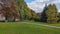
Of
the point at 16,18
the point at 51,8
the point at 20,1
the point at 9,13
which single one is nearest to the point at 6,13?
the point at 9,13

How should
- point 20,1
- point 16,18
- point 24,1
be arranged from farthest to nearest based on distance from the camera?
point 24,1 → point 20,1 → point 16,18

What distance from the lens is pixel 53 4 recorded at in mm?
50875

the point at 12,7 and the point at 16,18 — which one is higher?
the point at 12,7

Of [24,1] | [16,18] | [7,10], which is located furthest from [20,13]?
[24,1]

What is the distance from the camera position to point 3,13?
52156mm

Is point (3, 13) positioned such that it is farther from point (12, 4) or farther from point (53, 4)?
point (53, 4)

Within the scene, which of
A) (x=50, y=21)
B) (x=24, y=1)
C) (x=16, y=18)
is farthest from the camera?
(x=24, y=1)

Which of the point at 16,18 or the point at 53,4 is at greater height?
the point at 53,4

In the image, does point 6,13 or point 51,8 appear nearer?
point 51,8

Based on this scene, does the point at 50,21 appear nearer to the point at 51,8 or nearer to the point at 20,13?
the point at 51,8

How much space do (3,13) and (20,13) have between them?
7.26 m

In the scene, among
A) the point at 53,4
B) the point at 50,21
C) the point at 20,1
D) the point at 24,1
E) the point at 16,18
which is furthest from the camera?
the point at 24,1

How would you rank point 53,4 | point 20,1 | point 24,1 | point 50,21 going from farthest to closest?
point 24,1 → point 20,1 → point 53,4 → point 50,21

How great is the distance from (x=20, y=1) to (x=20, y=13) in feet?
15.0
